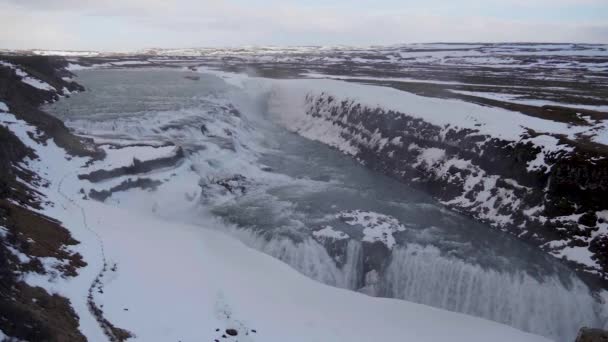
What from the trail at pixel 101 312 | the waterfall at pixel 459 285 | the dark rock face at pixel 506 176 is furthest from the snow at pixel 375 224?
the trail at pixel 101 312

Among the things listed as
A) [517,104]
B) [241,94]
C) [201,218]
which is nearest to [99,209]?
[201,218]

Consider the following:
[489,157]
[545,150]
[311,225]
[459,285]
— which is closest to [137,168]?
[311,225]

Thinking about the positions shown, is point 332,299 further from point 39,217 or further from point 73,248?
point 39,217

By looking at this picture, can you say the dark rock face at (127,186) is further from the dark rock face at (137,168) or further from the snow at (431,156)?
the snow at (431,156)

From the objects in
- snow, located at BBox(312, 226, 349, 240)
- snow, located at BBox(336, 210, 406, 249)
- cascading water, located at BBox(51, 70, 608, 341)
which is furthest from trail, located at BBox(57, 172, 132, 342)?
snow, located at BBox(336, 210, 406, 249)

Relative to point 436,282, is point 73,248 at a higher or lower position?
higher

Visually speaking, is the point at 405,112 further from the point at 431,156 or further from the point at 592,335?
the point at 592,335
